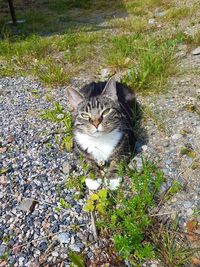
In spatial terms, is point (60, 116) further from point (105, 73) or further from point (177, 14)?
point (177, 14)

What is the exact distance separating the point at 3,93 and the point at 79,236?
3.68 meters

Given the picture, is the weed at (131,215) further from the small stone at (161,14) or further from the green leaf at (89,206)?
the small stone at (161,14)

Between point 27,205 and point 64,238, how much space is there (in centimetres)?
62

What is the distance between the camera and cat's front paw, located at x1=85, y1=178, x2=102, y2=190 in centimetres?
381

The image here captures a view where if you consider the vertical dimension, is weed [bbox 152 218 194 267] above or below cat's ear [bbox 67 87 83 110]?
below

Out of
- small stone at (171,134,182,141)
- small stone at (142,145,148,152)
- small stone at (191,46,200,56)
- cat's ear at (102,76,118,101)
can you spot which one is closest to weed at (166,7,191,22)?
small stone at (191,46,200,56)

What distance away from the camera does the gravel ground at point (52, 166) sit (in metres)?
3.31

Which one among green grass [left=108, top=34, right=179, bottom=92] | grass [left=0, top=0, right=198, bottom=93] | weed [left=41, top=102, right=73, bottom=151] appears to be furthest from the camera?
grass [left=0, top=0, right=198, bottom=93]

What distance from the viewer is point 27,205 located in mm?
3654

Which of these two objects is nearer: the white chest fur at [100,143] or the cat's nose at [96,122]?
the cat's nose at [96,122]

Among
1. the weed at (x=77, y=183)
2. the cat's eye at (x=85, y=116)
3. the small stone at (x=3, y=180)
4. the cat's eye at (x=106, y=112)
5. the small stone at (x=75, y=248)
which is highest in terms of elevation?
the cat's eye at (x=106, y=112)

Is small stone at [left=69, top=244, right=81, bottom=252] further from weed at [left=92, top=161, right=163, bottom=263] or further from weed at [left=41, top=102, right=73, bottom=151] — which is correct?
weed at [left=41, top=102, right=73, bottom=151]

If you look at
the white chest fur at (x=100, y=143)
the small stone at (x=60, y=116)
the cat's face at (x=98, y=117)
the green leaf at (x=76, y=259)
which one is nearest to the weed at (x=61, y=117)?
the small stone at (x=60, y=116)

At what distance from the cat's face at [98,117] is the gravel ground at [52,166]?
0.71 m
